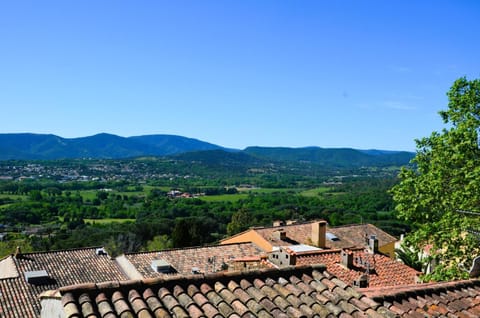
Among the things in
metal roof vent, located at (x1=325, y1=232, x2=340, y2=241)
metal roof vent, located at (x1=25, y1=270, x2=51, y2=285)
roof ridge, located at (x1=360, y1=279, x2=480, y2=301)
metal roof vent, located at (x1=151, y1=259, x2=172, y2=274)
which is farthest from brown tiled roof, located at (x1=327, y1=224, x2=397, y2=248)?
roof ridge, located at (x1=360, y1=279, x2=480, y2=301)

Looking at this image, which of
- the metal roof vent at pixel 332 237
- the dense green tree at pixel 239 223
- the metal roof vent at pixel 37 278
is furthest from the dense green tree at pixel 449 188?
the dense green tree at pixel 239 223

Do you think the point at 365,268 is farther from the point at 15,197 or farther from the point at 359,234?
the point at 15,197

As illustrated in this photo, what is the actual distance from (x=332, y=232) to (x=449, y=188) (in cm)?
2317

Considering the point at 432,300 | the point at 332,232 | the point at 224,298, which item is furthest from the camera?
the point at 332,232

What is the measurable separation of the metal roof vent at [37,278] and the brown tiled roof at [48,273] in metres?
0.09

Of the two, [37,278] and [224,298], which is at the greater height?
[224,298]

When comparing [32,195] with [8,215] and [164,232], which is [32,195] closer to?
[8,215]

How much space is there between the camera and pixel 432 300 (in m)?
5.97

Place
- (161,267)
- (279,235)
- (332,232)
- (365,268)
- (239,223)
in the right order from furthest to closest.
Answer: (239,223) → (332,232) → (279,235) → (161,267) → (365,268)

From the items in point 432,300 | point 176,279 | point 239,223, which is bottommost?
point 239,223

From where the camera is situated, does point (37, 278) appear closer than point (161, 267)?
Yes

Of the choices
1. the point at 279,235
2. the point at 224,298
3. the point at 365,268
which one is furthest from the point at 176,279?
the point at 279,235

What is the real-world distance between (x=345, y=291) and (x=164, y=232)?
49593 mm

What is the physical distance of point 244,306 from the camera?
4.32 m
